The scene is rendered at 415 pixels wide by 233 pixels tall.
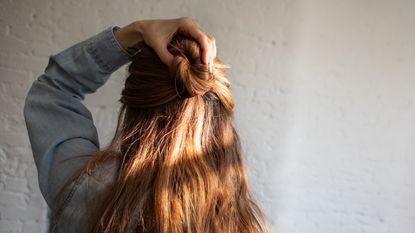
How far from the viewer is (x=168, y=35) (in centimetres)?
→ 56

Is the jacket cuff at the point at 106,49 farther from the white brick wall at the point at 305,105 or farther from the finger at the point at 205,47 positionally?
the white brick wall at the point at 305,105

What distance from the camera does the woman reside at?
0.52 m

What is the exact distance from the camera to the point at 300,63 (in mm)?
1491

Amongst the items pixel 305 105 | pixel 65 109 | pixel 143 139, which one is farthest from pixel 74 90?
pixel 305 105

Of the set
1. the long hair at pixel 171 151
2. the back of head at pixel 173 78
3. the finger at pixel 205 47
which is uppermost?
the finger at pixel 205 47

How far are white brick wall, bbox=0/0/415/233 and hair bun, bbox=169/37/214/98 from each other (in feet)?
2.72

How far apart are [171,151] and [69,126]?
6.9 inches

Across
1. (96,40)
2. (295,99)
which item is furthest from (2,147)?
(295,99)

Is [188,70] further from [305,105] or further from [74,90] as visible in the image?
[305,105]

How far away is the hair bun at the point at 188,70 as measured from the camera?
51cm

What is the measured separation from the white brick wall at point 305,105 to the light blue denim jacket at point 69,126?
2.37 feet

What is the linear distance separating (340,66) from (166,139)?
1185 millimetres

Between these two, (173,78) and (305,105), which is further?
(305,105)

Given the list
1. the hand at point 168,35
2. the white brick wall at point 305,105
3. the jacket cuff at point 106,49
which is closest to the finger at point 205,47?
the hand at point 168,35
